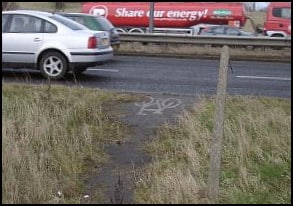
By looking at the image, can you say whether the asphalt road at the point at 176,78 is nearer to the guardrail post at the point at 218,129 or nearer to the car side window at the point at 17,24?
the car side window at the point at 17,24

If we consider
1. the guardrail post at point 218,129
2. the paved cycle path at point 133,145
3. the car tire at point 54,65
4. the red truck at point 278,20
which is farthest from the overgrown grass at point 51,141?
the red truck at point 278,20

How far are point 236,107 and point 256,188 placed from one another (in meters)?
3.01

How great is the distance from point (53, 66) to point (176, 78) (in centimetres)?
272

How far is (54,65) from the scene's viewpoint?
10602 mm

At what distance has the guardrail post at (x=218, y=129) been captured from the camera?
3828 millimetres

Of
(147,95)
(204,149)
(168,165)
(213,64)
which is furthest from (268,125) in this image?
(213,64)

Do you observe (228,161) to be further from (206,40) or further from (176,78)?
(206,40)

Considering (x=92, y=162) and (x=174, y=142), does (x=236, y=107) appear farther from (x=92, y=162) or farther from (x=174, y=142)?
(x=92, y=162)

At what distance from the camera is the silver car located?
34.5 ft

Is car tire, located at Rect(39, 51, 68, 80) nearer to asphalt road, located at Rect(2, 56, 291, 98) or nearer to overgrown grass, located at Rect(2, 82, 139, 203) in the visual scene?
asphalt road, located at Rect(2, 56, 291, 98)

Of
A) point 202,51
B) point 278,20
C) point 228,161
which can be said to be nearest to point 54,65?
point 228,161

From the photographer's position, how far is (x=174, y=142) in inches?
211

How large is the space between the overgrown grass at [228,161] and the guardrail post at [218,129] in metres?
0.09

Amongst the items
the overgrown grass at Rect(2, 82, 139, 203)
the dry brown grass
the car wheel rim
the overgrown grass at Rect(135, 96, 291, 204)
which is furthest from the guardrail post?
the dry brown grass
